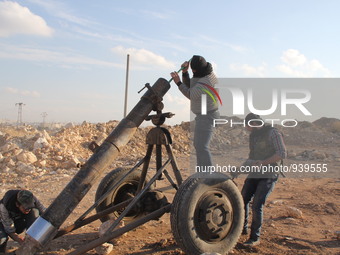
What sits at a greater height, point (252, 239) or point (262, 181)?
point (262, 181)

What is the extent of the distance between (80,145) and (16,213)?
11.1m

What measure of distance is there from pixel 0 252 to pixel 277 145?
3985mm

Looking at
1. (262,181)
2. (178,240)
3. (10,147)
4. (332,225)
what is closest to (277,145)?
(262,181)

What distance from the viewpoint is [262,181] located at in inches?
199

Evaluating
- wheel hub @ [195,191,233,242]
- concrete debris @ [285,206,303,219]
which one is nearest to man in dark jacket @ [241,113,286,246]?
wheel hub @ [195,191,233,242]

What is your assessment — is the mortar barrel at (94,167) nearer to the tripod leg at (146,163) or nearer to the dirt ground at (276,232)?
the dirt ground at (276,232)

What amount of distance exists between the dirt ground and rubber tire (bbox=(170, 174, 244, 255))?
46cm

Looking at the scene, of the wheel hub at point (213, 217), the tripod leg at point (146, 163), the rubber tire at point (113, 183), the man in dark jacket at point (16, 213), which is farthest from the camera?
the rubber tire at point (113, 183)

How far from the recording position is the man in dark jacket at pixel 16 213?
4.63m

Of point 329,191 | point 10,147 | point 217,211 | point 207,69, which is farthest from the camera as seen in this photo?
point 10,147

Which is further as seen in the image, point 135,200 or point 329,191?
point 329,191

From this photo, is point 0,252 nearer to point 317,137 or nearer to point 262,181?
point 262,181

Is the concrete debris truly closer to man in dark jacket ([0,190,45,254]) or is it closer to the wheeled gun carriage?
the wheeled gun carriage

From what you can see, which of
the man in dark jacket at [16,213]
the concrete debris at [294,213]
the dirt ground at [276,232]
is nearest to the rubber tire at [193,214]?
the dirt ground at [276,232]
